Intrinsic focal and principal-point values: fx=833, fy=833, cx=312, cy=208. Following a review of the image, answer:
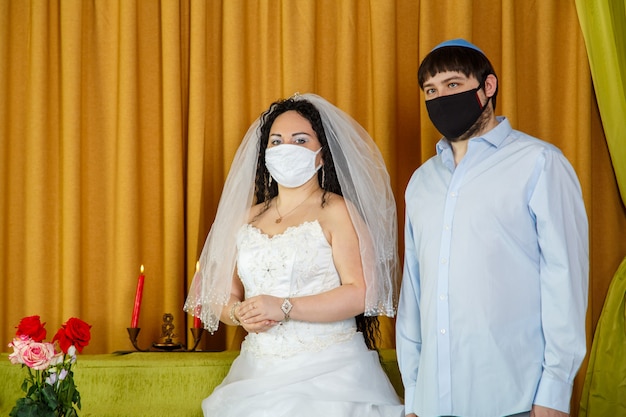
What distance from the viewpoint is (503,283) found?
221 centimetres

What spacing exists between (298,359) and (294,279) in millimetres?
262

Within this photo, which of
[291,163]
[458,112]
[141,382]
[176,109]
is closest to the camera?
[458,112]

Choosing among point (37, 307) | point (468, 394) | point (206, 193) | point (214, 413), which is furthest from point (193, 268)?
point (468, 394)

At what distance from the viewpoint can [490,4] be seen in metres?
3.50

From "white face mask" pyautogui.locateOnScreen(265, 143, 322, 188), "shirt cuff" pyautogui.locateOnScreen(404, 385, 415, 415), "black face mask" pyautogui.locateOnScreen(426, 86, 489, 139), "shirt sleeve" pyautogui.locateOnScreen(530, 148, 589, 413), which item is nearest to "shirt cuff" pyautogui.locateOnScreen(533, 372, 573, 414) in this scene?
"shirt sleeve" pyautogui.locateOnScreen(530, 148, 589, 413)

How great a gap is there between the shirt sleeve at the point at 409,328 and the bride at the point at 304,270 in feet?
0.66

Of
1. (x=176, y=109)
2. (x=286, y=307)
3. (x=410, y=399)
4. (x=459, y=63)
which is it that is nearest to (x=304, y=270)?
(x=286, y=307)

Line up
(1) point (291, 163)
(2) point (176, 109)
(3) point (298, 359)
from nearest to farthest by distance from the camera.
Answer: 1. (3) point (298, 359)
2. (1) point (291, 163)
3. (2) point (176, 109)

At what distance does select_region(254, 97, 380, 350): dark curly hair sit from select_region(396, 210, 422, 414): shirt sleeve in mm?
425

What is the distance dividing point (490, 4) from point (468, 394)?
1900 mm

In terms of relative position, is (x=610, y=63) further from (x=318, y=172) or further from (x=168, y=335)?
(x=168, y=335)

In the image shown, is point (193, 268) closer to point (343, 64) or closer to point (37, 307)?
point (37, 307)

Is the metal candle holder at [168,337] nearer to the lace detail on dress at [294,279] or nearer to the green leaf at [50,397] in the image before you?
the lace detail on dress at [294,279]

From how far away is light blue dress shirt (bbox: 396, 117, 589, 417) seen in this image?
2123 millimetres
